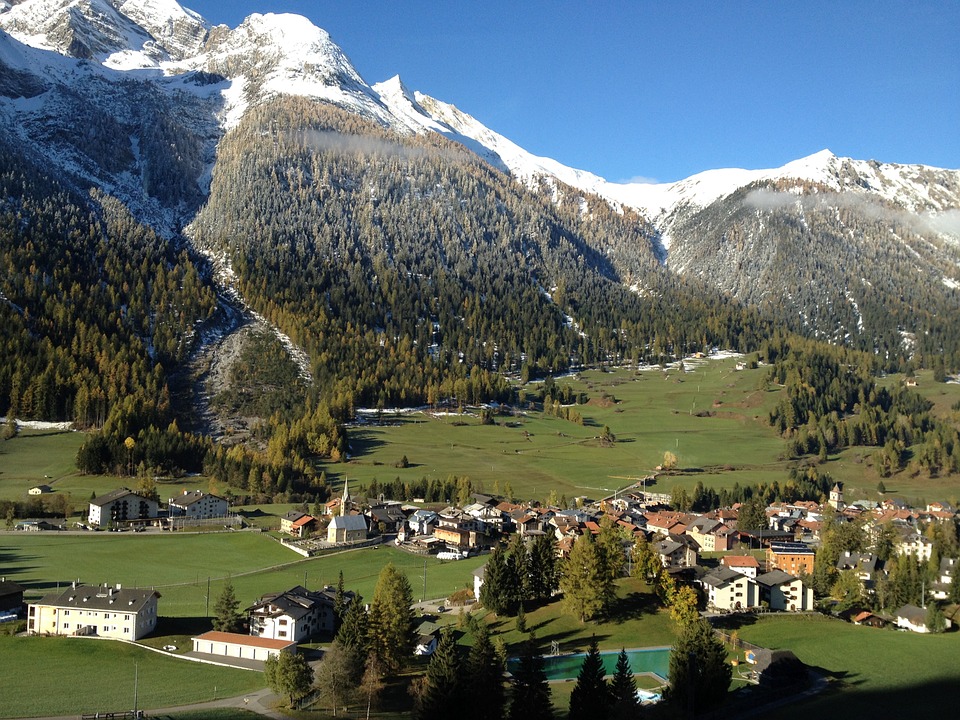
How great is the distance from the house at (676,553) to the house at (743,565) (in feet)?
12.6

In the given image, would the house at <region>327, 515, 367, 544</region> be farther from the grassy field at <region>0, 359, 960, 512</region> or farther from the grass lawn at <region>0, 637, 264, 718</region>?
the grass lawn at <region>0, 637, 264, 718</region>

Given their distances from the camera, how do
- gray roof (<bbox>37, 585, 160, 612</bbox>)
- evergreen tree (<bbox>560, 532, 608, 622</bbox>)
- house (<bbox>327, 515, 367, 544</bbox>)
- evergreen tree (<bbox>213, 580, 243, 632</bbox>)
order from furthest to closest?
house (<bbox>327, 515, 367, 544</bbox>) < evergreen tree (<bbox>560, 532, 608, 622</bbox>) < evergreen tree (<bbox>213, 580, 243, 632</bbox>) < gray roof (<bbox>37, 585, 160, 612</bbox>)

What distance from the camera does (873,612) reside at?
63.9 metres

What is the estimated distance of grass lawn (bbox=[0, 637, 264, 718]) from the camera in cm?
4153

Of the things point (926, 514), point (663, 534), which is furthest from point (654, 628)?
point (926, 514)

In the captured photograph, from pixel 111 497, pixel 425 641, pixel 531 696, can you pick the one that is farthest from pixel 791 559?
pixel 111 497

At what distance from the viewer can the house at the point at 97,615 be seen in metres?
52.8

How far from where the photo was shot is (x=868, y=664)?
164 feet

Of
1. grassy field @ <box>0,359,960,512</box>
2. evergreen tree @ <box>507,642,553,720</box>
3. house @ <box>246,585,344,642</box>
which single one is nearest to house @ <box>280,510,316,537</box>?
grassy field @ <box>0,359,960,512</box>

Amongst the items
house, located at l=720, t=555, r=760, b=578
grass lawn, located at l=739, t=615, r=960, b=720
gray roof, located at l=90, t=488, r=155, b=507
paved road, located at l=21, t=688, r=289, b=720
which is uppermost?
gray roof, located at l=90, t=488, r=155, b=507

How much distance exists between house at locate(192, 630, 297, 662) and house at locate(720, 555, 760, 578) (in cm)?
3276

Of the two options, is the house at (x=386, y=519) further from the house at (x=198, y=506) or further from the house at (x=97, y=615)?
the house at (x=97, y=615)

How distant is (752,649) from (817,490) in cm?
7885

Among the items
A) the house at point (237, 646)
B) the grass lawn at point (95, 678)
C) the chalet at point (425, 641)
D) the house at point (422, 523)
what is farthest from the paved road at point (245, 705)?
the house at point (422, 523)
